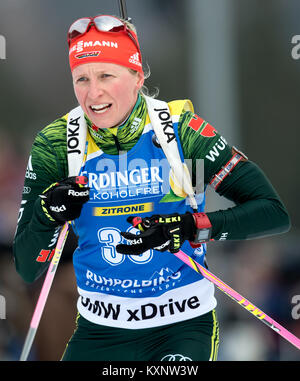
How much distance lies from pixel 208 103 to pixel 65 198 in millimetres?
2434

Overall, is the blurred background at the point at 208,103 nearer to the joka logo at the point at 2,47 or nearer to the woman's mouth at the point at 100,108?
the joka logo at the point at 2,47

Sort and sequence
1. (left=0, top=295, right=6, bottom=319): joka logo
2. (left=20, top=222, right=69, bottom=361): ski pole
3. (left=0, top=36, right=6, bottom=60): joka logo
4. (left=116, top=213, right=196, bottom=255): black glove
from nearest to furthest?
(left=116, top=213, right=196, bottom=255): black glove
(left=20, top=222, right=69, bottom=361): ski pole
(left=0, top=295, right=6, bottom=319): joka logo
(left=0, top=36, right=6, bottom=60): joka logo

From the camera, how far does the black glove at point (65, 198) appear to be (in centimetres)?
209

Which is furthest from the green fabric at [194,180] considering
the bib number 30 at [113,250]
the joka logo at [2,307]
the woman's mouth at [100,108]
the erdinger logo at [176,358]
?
the joka logo at [2,307]

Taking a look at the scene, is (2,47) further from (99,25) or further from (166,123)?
(166,123)

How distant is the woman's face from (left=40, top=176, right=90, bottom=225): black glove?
0.94 ft

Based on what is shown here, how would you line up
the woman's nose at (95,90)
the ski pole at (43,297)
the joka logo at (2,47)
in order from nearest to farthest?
1. the woman's nose at (95,90)
2. the ski pole at (43,297)
3. the joka logo at (2,47)

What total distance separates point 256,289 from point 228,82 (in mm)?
1640

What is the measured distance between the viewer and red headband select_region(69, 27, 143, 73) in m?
2.24

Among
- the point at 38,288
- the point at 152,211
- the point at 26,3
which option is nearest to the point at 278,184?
the point at 38,288

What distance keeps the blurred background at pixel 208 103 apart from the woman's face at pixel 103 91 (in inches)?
79.0

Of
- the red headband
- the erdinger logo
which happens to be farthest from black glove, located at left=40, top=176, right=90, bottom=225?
the erdinger logo

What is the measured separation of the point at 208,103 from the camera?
14.1 feet

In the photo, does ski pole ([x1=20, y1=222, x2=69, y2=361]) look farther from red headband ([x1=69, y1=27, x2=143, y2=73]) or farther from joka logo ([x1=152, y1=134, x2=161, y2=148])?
red headband ([x1=69, y1=27, x2=143, y2=73])
